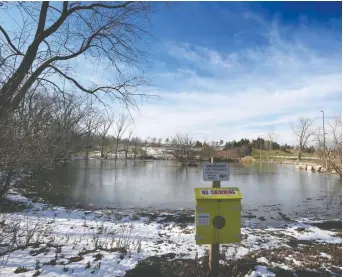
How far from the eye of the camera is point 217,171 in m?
4.06

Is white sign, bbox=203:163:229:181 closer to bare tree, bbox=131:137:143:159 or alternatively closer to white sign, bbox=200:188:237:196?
white sign, bbox=200:188:237:196

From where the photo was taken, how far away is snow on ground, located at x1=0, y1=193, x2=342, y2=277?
3.89 meters

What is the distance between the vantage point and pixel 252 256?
4.62 m

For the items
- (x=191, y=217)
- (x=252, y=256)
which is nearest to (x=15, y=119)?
(x=252, y=256)

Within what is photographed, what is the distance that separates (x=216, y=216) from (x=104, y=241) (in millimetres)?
3040

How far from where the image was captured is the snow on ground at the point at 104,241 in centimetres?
389

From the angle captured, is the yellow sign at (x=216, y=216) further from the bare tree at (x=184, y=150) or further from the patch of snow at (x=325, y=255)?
the bare tree at (x=184, y=150)

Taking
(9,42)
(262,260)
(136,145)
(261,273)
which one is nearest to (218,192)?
(261,273)

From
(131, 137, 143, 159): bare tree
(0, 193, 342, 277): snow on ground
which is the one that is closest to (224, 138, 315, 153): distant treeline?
(131, 137, 143, 159): bare tree

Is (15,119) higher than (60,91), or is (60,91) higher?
(60,91)

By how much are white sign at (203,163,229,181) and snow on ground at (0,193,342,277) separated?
144 cm

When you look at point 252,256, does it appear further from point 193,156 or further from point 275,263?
point 193,156

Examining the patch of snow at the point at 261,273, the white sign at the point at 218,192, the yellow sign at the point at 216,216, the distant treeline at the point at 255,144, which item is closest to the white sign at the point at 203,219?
the yellow sign at the point at 216,216

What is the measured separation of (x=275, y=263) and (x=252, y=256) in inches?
18.2
